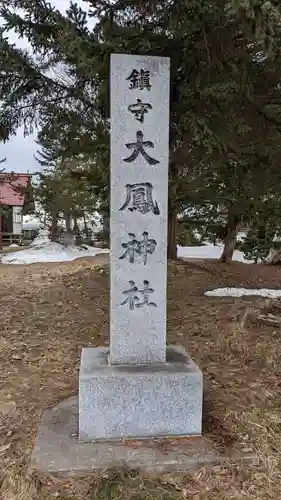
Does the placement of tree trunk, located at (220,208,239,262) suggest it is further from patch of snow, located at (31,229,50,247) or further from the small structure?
the small structure

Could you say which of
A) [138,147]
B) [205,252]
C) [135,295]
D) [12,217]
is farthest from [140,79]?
[12,217]

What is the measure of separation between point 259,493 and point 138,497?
63cm

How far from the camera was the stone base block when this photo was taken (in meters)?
2.59

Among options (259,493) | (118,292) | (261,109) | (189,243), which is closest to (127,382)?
(118,292)

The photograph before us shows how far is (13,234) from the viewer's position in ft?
66.8

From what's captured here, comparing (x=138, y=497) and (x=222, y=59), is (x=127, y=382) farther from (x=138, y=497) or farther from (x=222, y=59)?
(x=222, y=59)

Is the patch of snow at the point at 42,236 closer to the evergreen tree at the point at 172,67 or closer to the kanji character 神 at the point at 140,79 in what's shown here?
the evergreen tree at the point at 172,67

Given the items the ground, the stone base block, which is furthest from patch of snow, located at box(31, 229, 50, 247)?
the stone base block

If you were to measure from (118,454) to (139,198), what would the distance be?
1535mm

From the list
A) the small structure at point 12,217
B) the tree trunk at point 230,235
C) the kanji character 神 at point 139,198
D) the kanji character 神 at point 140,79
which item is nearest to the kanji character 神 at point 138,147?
the kanji character 神 at point 139,198

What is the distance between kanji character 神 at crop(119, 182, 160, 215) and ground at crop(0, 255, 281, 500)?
150cm

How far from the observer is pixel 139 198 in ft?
8.71

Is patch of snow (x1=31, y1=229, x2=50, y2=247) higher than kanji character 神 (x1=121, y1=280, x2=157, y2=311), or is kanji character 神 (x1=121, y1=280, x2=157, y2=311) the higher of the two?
kanji character 神 (x1=121, y1=280, x2=157, y2=311)

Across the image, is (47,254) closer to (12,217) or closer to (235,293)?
(12,217)
